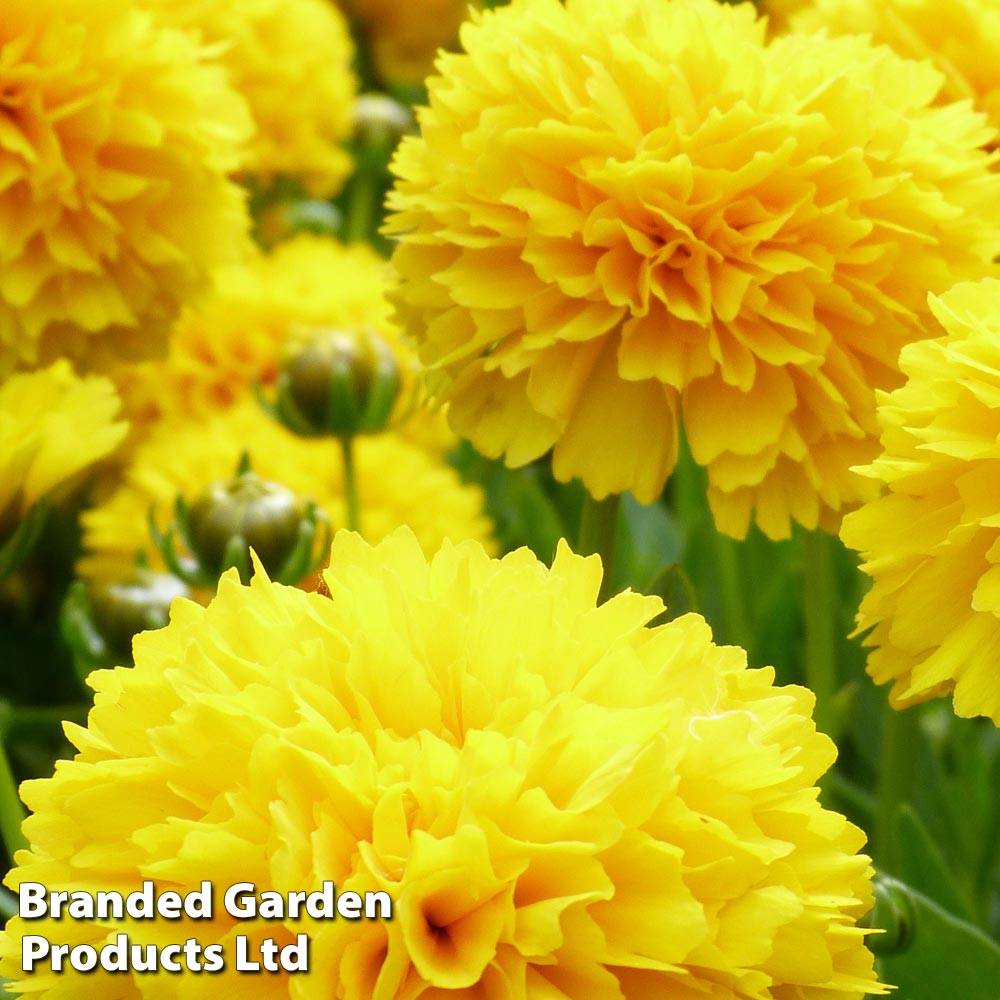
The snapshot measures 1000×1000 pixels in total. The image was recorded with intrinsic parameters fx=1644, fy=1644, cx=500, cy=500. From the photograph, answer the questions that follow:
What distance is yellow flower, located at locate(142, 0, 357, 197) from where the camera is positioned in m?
1.58

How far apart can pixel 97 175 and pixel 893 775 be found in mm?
635

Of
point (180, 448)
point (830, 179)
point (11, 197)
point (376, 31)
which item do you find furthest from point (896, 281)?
point (376, 31)

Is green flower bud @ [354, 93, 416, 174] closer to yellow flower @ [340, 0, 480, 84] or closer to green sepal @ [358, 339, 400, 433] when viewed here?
yellow flower @ [340, 0, 480, 84]

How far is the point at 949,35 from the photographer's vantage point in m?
1.06

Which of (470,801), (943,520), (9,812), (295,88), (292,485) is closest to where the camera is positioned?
(470,801)

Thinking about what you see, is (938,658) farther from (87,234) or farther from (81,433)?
(87,234)

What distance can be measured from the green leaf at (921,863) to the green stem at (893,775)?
1 centimetres

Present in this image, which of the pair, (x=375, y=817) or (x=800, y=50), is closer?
(x=375, y=817)

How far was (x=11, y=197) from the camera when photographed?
1065 millimetres

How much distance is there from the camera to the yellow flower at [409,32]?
2.43 m

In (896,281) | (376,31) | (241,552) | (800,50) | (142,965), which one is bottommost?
(142,965)

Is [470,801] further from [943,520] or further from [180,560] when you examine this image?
[180,560]

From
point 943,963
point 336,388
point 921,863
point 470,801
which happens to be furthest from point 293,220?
point 470,801

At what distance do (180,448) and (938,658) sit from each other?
0.80m
